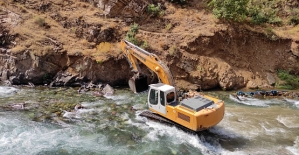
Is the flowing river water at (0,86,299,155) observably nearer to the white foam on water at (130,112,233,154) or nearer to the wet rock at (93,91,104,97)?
the white foam on water at (130,112,233,154)

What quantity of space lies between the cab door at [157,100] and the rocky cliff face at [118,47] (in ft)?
19.6

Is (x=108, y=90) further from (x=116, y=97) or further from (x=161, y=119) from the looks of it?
(x=161, y=119)

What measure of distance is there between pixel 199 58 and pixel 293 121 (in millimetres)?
7027

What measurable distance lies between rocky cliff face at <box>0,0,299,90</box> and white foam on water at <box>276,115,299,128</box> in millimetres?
4569

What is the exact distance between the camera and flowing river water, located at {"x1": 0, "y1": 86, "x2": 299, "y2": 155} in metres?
9.78

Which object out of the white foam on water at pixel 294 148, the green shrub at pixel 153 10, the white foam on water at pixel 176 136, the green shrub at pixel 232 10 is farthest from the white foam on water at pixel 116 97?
the green shrub at pixel 232 10

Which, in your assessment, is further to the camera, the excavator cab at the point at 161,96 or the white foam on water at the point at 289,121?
the white foam on water at the point at 289,121

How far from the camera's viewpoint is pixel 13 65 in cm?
1661

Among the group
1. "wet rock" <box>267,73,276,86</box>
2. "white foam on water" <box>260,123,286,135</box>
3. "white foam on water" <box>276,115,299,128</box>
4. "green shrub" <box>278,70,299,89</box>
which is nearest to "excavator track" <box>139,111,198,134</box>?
"white foam on water" <box>260,123,286,135</box>

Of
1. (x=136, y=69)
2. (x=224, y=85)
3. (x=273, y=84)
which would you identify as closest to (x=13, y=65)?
(x=136, y=69)

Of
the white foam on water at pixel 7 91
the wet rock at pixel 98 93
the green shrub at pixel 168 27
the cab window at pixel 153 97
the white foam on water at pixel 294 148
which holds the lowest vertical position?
the white foam on water at pixel 294 148

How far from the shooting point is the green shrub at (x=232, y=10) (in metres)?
19.0

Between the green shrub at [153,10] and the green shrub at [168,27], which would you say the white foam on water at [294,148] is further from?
the green shrub at [153,10]

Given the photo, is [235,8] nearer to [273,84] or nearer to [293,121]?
[273,84]
